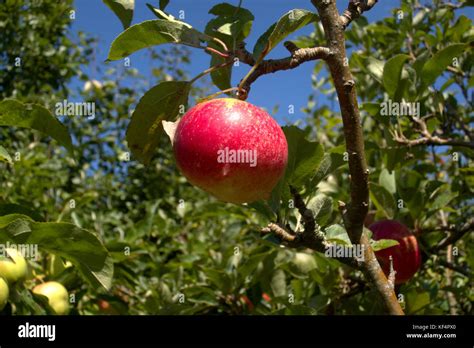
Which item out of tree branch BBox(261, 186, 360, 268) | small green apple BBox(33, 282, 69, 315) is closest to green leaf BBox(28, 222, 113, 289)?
tree branch BBox(261, 186, 360, 268)

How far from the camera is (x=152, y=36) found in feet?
2.76

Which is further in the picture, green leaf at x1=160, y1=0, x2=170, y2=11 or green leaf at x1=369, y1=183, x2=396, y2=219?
green leaf at x1=369, y1=183, x2=396, y2=219

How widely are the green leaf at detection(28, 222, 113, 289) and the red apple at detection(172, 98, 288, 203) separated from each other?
210 mm

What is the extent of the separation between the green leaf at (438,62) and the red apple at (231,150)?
0.74m

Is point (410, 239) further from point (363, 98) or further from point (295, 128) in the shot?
point (363, 98)

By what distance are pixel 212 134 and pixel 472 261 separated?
1.15m

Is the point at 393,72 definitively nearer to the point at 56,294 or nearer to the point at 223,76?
the point at 223,76

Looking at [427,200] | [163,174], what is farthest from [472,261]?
[163,174]

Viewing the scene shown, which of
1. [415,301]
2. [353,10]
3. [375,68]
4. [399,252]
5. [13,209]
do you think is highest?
[375,68]

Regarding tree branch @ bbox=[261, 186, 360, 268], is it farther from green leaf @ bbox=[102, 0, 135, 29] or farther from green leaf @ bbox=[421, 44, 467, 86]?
green leaf @ bbox=[421, 44, 467, 86]

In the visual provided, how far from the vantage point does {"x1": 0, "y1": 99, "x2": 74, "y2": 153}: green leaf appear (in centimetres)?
97

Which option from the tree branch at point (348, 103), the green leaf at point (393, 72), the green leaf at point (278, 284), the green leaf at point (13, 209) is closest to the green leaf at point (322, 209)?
the tree branch at point (348, 103)

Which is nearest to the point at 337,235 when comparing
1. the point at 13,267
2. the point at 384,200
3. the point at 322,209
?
the point at 322,209

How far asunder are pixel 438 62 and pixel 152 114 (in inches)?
33.7
